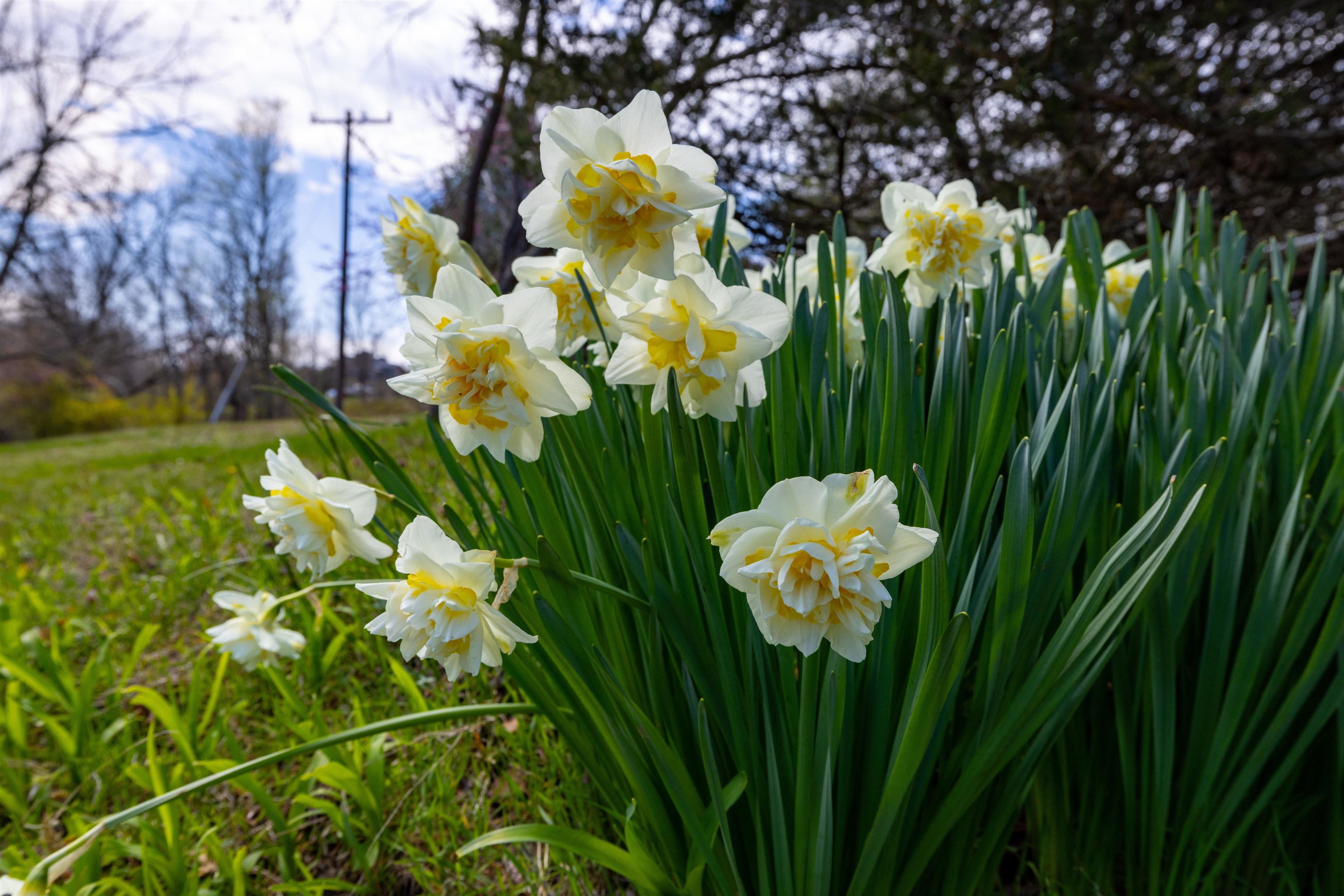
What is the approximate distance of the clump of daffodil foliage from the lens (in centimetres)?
67

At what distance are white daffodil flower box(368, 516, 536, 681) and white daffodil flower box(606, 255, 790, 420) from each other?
23cm

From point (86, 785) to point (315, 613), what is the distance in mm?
556

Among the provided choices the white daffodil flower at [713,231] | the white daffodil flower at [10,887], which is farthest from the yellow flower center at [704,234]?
the white daffodil flower at [10,887]

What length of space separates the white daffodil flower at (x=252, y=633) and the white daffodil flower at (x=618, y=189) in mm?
966

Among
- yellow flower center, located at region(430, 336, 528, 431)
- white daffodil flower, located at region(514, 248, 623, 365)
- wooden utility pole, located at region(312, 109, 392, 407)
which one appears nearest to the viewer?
yellow flower center, located at region(430, 336, 528, 431)

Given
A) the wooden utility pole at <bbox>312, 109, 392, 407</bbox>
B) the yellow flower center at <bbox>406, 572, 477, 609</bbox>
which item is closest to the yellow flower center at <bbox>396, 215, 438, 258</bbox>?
the yellow flower center at <bbox>406, 572, 477, 609</bbox>

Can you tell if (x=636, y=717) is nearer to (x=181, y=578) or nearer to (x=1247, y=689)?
(x=1247, y=689)

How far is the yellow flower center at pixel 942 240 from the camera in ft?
3.50

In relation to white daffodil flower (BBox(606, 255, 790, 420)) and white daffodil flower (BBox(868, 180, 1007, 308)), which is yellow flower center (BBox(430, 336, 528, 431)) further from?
white daffodil flower (BBox(868, 180, 1007, 308))

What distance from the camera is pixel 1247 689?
0.89m

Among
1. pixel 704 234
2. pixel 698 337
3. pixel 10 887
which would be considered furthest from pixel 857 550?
pixel 10 887

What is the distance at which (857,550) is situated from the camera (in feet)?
1.78

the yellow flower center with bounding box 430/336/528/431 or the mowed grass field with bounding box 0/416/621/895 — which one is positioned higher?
the yellow flower center with bounding box 430/336/528/431

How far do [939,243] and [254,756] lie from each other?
1.73 m
